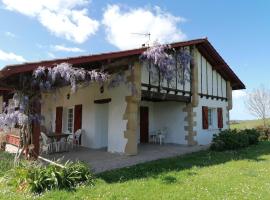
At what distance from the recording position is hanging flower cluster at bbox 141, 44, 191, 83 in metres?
10.8

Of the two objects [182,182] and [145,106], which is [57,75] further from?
[145,106]

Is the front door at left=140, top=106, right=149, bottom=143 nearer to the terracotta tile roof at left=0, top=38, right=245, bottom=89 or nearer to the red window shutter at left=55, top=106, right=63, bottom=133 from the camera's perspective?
the terracotta tile roof at left=0, top=38, right=245, bottom=89

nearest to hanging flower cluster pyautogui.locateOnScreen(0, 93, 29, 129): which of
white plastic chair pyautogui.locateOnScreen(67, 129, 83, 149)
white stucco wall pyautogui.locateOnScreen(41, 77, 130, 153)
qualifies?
white stucco wall pyautogui.locateOnScreen(41, 77, 130, 153)

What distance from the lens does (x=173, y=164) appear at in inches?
359

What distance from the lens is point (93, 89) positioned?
12.9 m

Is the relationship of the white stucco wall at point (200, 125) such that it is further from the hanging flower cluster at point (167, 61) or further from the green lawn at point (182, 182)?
the green lawn at point (182, 182)

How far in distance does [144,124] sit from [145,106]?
3.28 ft

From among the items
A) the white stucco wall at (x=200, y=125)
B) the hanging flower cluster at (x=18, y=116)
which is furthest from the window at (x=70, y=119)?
the hanging flower cluster at (x=18, y=116)

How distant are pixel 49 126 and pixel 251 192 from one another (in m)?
12.5

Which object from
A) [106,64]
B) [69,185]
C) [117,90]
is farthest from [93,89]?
[69,185]

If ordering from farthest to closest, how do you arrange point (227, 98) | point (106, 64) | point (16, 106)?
point (227, 98), point (106, 64), point (16, 106)

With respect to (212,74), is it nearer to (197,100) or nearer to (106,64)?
(197,100)

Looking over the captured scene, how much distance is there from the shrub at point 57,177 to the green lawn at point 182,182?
1.00 ft

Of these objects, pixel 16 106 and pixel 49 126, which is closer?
pixel 16 106
